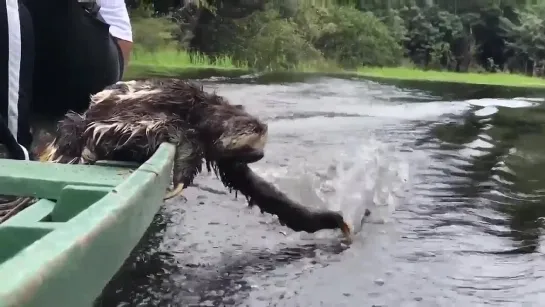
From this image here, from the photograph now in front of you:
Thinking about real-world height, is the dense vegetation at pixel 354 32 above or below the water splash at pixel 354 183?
above

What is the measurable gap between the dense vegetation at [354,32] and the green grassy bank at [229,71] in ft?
0.34

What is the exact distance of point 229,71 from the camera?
289 inches

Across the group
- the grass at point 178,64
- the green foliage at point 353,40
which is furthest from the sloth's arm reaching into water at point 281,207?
the green foliage at point 353,40

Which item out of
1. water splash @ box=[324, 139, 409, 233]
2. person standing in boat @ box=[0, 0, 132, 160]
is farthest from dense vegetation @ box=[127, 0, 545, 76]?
person standing in boat @ box=[0, 0, 132, 160]

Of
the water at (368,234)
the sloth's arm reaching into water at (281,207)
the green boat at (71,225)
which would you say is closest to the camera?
the green boat at (71,225)

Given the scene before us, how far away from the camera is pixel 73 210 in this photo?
37.1 inches

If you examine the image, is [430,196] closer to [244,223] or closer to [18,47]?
[244,223]

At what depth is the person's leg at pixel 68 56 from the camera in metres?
1.75

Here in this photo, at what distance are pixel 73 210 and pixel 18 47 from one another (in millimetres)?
580

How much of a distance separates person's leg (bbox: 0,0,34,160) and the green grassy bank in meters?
4.59

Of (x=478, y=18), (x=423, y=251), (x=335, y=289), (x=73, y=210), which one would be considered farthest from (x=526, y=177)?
(x=478, y=18)

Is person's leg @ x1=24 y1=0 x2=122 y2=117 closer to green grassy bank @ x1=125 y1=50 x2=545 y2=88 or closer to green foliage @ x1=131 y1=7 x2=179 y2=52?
green grassy bank @ x1=125 y1=50 x2=545 y2=88

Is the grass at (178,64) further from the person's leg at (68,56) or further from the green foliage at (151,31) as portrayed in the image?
the person's leg at (68,56)

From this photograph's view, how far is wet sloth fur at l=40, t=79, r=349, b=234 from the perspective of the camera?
4.35 feet
